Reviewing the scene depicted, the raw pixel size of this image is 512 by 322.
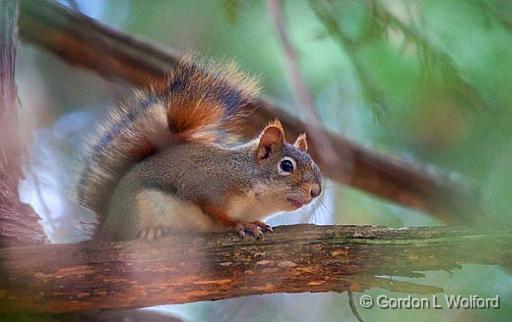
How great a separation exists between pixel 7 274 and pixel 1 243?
170 millimetres

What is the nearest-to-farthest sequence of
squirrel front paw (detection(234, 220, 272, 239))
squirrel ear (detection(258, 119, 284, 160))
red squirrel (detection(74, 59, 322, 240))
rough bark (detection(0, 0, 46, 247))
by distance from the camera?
squirrel front paw (detection(234, 220, 272, 239)) < rough bark (detection(0, 0, 46, 247)) < red squirrel (detection(74, 59, 322, 240)) < squirrel ear (detection(258, 119, 284, 160))

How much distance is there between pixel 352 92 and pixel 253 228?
563mm

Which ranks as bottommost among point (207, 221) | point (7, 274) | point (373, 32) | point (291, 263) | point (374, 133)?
point (7, 274)

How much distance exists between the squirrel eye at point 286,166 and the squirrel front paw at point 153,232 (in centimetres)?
34

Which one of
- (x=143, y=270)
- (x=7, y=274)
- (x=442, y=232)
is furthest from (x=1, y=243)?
(x=442, y=232)

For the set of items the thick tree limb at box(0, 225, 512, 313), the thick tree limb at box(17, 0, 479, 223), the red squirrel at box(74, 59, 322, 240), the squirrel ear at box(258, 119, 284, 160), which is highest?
the thick tree limb at box(17, 0, 479, 223)

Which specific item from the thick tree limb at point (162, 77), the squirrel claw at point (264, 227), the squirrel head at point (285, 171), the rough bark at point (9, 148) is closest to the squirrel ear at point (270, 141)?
the squirrel head at point (285, 171)

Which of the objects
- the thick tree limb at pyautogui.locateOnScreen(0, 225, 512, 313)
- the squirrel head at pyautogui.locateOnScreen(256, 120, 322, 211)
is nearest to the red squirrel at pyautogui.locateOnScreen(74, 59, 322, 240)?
the squirrel head at pyautogui.locateOnScreen(256, 120, 322, 211)

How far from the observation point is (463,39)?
5.87 feet

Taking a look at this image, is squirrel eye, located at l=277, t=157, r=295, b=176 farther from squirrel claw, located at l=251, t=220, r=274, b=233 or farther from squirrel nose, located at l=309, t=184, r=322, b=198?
squirrel claw, located at l=251, t=220, r=274, b=233

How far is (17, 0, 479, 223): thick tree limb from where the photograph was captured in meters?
1.99

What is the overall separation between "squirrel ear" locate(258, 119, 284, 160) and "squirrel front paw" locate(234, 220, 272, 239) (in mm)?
309

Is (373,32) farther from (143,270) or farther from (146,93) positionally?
(143,270)

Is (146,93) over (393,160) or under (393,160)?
under
